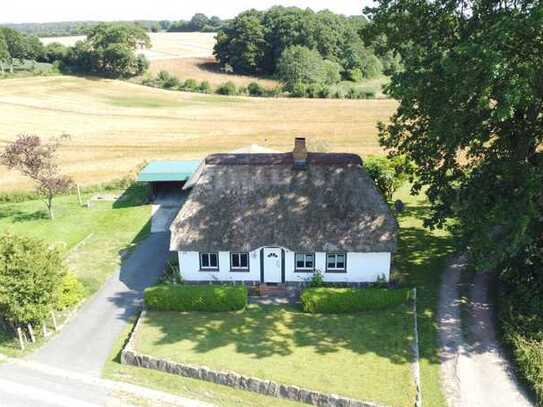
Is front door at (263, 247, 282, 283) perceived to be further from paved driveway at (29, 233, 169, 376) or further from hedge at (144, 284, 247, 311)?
paved driveway at (29, 233, 169, 376)

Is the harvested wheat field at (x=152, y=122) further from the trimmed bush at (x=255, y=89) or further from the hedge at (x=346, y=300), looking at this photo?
the hedge at (x=346, y=300)

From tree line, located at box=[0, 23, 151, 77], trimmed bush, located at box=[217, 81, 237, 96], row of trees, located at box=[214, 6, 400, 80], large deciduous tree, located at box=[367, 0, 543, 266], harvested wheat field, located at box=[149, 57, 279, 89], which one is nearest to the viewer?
large deciduous tree, located at box=[367, 0, 543, 266]

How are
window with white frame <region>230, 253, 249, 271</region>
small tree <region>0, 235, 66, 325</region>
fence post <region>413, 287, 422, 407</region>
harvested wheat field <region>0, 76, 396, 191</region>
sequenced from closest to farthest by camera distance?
fence post <region>413, 287, 422, 407</region> < small tree <region>0, 235, 66, 325</region> < window with white frame <region>230, 253, 249, 271</region> < harvested wheat field <region>0, 76, 396, 191</region>

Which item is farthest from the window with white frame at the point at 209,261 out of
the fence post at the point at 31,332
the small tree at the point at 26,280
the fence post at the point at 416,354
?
the fence post at the point at 416,354

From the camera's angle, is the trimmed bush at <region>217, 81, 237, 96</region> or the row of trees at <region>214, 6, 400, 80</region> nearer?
the trimmed bush at <region>217, 81, 237, 96</region>

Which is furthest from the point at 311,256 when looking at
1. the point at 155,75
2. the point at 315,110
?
the point at 155,75

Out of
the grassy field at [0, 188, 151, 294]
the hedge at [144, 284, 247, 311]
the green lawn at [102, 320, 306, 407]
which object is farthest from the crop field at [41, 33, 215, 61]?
the green lawn at [102, 320, 306, 407]
